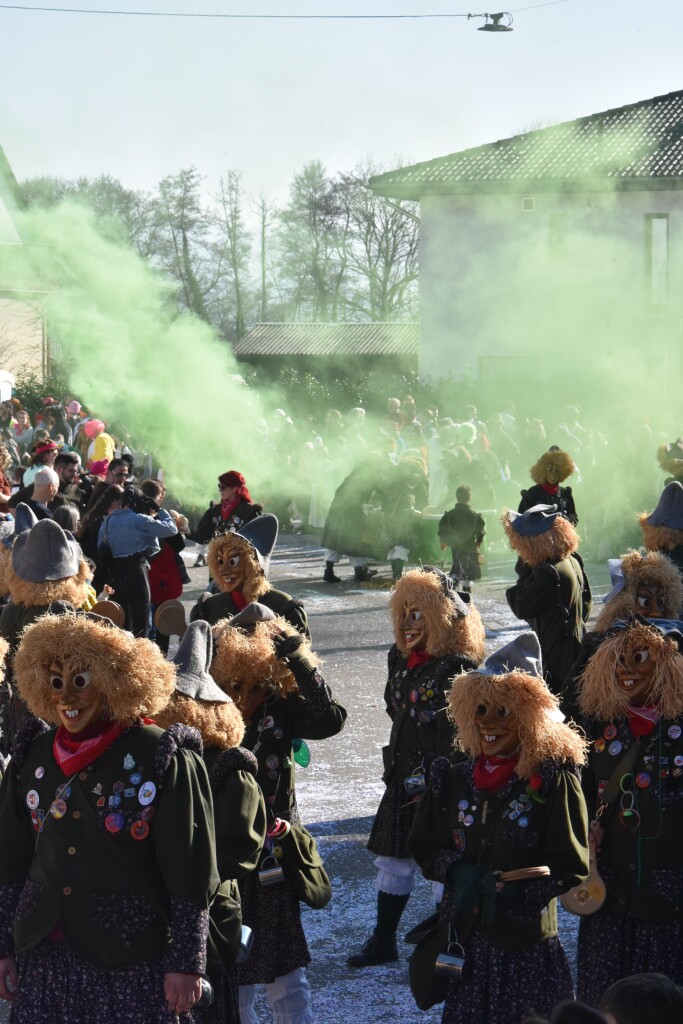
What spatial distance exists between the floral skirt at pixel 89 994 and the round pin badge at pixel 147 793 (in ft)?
1.45

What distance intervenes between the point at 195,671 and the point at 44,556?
264 centimetres

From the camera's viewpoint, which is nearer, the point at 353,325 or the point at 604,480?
the point at 604,480

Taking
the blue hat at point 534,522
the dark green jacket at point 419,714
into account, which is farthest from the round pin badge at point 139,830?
the blue hat at point 534,522

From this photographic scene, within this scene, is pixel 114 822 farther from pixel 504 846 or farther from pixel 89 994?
pixel 504 846

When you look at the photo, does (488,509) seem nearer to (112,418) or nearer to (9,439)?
(112,418)

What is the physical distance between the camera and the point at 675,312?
29.4m

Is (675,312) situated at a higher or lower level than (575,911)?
higher

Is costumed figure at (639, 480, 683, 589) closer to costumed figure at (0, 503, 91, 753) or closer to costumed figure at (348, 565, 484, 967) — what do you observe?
costumed figure at (348, 565, 484, 967)

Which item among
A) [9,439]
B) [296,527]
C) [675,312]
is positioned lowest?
[296,527]

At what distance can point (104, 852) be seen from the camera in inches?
142

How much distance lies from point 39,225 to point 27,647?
47.8 ft

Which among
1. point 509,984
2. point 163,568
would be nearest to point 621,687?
point 509,984

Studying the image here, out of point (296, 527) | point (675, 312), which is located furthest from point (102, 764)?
point (675, 312)

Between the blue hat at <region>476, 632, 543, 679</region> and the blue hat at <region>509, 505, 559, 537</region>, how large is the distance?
3.36 m
